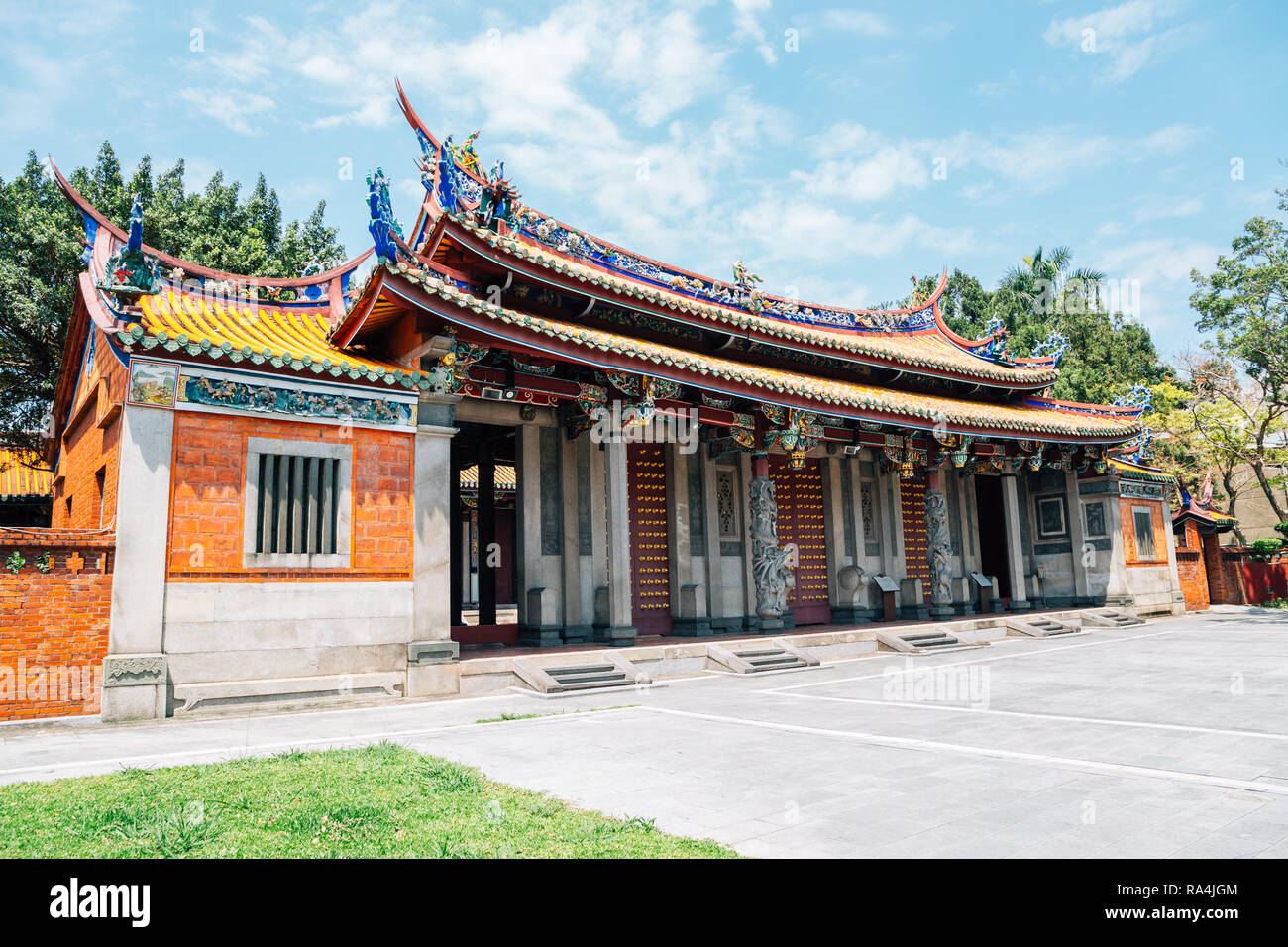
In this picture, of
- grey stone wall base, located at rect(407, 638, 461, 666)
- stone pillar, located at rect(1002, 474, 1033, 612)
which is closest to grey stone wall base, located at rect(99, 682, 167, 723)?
grey stone wall base, located at rect(407, 638, 461, 666)

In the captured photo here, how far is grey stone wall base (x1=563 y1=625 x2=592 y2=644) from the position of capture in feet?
41.9

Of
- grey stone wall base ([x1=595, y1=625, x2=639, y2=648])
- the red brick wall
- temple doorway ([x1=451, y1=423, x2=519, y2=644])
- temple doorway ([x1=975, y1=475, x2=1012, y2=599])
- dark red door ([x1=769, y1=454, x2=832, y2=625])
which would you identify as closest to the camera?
grey stone wall base ([x1=595, y1=625, x2=639, y2=648])

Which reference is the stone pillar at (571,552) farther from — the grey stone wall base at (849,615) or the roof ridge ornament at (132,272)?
the grey stone wall base at (849,615)

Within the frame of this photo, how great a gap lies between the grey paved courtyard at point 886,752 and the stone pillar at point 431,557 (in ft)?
1.58

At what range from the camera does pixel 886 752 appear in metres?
5.95

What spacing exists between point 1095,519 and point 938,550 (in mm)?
5912

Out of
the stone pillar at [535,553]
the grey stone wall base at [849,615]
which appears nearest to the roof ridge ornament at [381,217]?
the stone pillar at [535,553]

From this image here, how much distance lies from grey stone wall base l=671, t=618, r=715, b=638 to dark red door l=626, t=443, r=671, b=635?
148 millimetres

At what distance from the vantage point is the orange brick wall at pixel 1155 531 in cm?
2066

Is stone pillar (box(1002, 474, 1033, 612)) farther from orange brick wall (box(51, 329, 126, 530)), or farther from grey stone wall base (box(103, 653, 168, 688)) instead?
orange brick wall (box(51, 329, 126, 530))

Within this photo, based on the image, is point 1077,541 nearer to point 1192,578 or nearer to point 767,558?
point 1192,578

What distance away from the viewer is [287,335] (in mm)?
10773

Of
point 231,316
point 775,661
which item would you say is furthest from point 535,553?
point 231,316
